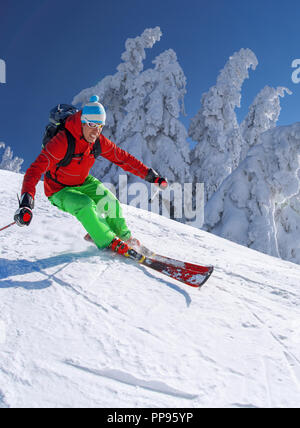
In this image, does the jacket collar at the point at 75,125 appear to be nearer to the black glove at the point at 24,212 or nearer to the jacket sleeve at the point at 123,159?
the jacket sleeve at the point at 123,159

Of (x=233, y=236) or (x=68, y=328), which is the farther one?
(x=233, y=236)

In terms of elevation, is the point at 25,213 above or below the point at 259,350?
above

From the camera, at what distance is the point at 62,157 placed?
2.97m

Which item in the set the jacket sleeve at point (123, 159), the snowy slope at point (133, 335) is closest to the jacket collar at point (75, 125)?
the jacket sleeve at point (123, 159)

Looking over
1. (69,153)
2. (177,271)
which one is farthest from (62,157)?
(177,271)

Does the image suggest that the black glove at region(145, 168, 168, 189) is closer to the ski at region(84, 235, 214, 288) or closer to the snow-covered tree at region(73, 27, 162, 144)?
the ski at region(84, 235, 214, 288)

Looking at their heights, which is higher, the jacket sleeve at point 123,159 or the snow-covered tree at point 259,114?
the snow-covered tree at point 259,114

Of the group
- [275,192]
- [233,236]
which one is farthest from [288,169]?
[233,236]

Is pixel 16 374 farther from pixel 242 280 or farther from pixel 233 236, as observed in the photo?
pixel 233 236

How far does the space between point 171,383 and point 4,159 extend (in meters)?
53.5

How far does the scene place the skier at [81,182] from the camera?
286 centimetres

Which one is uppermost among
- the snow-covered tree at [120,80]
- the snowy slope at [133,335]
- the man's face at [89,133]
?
the snow-covered tree at [120,80]

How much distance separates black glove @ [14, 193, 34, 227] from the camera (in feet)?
8.25
